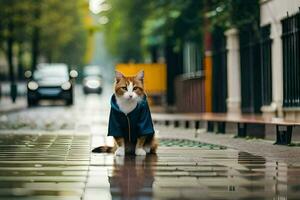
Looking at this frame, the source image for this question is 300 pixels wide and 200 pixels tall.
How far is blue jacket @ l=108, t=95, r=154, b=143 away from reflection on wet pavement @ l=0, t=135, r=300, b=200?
0.36 m

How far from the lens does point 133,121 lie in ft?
36.4

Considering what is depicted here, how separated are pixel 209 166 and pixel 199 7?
→ 20743mm

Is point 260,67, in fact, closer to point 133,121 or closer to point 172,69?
point 133,121

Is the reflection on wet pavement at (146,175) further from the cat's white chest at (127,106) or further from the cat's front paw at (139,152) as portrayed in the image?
the cat's white chest at (127,106)

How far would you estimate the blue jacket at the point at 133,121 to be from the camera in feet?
36.4

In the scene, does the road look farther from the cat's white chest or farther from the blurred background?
the blurred background

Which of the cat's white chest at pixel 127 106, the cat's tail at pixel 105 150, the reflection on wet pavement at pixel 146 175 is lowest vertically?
the reflection on wet pavement at pixel 146 175

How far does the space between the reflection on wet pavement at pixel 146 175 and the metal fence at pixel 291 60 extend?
25.0 ft

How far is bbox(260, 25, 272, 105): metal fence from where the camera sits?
76.4 feet

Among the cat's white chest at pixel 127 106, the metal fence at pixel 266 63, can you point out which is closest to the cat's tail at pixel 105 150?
the cat's white chest at pixel 127 106

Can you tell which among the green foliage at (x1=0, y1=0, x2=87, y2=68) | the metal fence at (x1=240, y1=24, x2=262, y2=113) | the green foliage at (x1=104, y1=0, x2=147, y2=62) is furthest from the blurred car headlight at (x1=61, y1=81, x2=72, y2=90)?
the metal fence at (x1=240, y1=24, x2=262, y2=113)

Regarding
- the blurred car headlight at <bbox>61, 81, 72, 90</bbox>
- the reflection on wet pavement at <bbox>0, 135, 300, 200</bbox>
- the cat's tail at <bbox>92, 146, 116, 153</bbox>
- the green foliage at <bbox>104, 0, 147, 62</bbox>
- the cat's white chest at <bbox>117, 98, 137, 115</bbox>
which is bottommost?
the reflection on wet pavement at <bbox>0, 135, 300, 200</bbox>

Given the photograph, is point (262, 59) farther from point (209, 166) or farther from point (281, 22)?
point (209, 166)

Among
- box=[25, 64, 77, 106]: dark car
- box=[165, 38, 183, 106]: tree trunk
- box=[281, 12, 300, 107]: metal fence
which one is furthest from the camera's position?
box=[165, 38, 183, 106]: tree trunk
